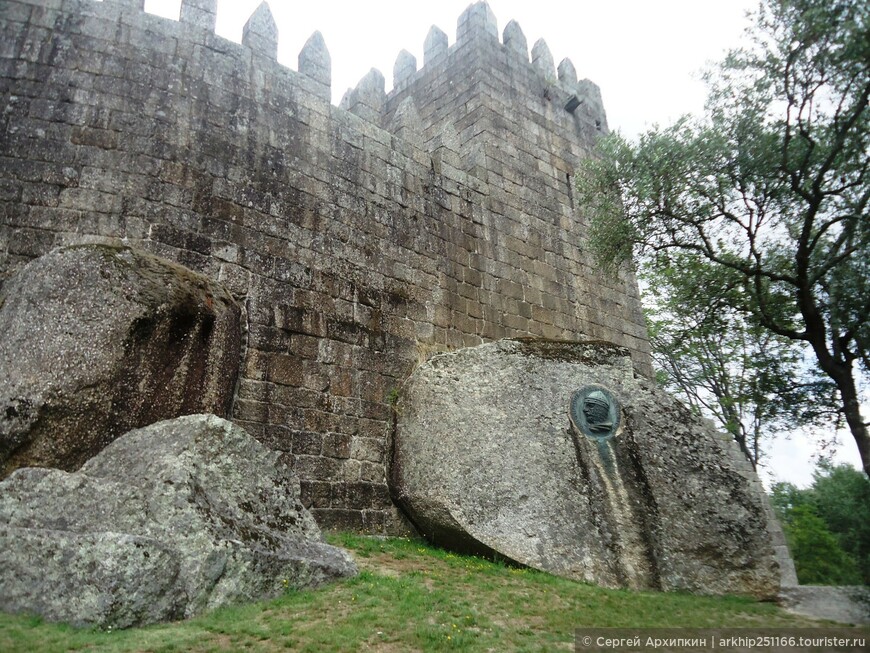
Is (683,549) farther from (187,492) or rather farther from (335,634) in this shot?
(187,492)

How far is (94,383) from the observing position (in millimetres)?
4902

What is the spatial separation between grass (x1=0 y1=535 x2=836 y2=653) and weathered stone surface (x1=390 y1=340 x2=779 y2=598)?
304 millimetres

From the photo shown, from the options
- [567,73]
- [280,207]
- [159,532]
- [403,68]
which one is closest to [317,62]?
[280,207]

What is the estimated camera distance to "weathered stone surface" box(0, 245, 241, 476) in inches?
184

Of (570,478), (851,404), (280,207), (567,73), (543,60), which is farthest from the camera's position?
(567,73)

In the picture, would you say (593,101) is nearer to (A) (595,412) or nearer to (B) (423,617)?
(A) (595,412)

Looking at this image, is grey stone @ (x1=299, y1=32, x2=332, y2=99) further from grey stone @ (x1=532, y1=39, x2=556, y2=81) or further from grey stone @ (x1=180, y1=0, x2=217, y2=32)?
grey stone @ (x1=532, y1=39, x2=556, y2=81)

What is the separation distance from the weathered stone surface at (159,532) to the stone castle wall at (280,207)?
79.4 inches

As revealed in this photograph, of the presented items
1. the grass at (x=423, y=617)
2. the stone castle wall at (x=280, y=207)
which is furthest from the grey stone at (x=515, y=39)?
the grass at (x=423, y=617)

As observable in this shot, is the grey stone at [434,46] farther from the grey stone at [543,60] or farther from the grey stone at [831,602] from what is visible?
the grey stone at [831,602]

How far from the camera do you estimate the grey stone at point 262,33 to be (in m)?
8.53

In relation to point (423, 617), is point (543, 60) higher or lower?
higher

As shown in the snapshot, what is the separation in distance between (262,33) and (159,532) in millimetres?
7157

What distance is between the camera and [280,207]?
7789mm
